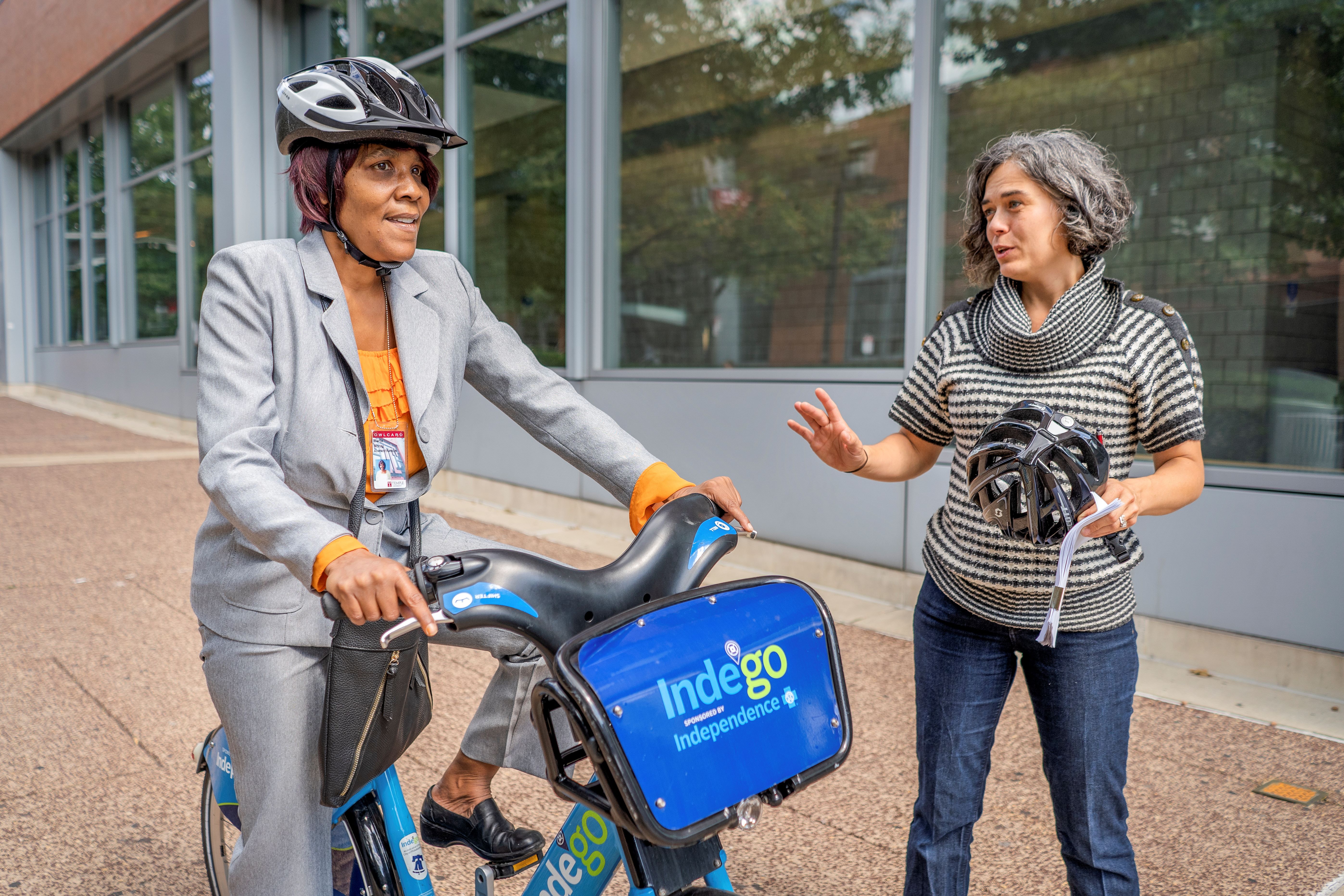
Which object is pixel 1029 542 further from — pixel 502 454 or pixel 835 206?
pixel 502 454

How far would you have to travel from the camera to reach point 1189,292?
5422mm

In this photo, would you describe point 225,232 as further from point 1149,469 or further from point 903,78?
point 1149,469

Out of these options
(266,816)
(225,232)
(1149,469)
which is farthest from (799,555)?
(225,232)

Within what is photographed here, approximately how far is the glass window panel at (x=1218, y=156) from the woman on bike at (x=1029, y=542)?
10.2 ft

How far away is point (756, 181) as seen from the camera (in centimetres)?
763

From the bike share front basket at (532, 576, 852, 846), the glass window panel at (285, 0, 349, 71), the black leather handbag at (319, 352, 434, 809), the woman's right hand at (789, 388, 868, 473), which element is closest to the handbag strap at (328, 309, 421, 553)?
the black leather handbag at (319, 352, 434, 809)

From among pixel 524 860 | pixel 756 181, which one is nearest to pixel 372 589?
pixel 524 860

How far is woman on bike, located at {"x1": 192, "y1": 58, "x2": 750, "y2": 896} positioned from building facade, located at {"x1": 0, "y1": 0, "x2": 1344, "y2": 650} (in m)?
3.48

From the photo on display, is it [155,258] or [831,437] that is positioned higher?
[155,258]

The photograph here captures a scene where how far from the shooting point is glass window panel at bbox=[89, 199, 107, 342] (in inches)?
715

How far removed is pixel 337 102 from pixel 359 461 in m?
0.65

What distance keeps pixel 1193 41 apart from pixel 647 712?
221 inches

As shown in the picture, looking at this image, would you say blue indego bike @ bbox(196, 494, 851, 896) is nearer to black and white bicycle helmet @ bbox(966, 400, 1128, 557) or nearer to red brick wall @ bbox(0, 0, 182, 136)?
black and white bicycle helmet @ bbox(966, 400, 1128, 557)

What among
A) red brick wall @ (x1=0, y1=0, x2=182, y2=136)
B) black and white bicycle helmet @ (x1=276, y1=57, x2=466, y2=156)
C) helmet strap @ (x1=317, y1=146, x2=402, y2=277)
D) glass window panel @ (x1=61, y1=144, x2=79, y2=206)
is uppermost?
red brick wall @ (x1=0, y1=0, x2=182, y2=136)
